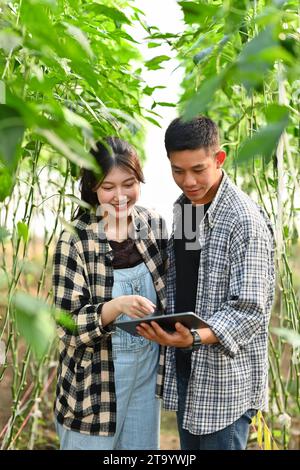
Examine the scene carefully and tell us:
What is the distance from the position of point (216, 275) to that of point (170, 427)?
177 cm

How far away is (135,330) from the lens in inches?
57.1

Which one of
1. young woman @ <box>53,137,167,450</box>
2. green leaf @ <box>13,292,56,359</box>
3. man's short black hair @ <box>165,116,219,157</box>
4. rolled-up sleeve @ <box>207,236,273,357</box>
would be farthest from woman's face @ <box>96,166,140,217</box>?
green leaf @ <box>13,292,56,359</box>

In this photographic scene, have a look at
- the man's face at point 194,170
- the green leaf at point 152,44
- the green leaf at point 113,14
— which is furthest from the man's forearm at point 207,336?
the green leaf at point 152,44

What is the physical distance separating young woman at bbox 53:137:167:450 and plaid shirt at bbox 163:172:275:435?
0.33ft

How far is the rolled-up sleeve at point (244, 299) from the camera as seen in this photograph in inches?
54.9

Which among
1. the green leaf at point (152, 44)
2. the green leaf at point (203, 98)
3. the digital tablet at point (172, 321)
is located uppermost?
the green leaf at point (152, 44)

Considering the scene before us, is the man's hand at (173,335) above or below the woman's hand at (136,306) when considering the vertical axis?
below

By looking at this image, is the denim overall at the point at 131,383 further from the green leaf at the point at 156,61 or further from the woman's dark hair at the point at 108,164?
the green leaf at the point at 156,61

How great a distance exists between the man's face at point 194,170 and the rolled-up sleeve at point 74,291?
0.86ft

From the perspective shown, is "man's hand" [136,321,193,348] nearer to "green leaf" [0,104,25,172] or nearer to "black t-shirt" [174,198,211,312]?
"black t-shirt" [174,198,211,312]

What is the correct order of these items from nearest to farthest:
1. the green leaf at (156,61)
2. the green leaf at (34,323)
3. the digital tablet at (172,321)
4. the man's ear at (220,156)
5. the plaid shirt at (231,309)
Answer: the green leaf at (34,323) < the digital tablet at (172,321) < the plaid shirt at (231,309) < the man's ear at (220,156) < the green leaf at (156,61)
